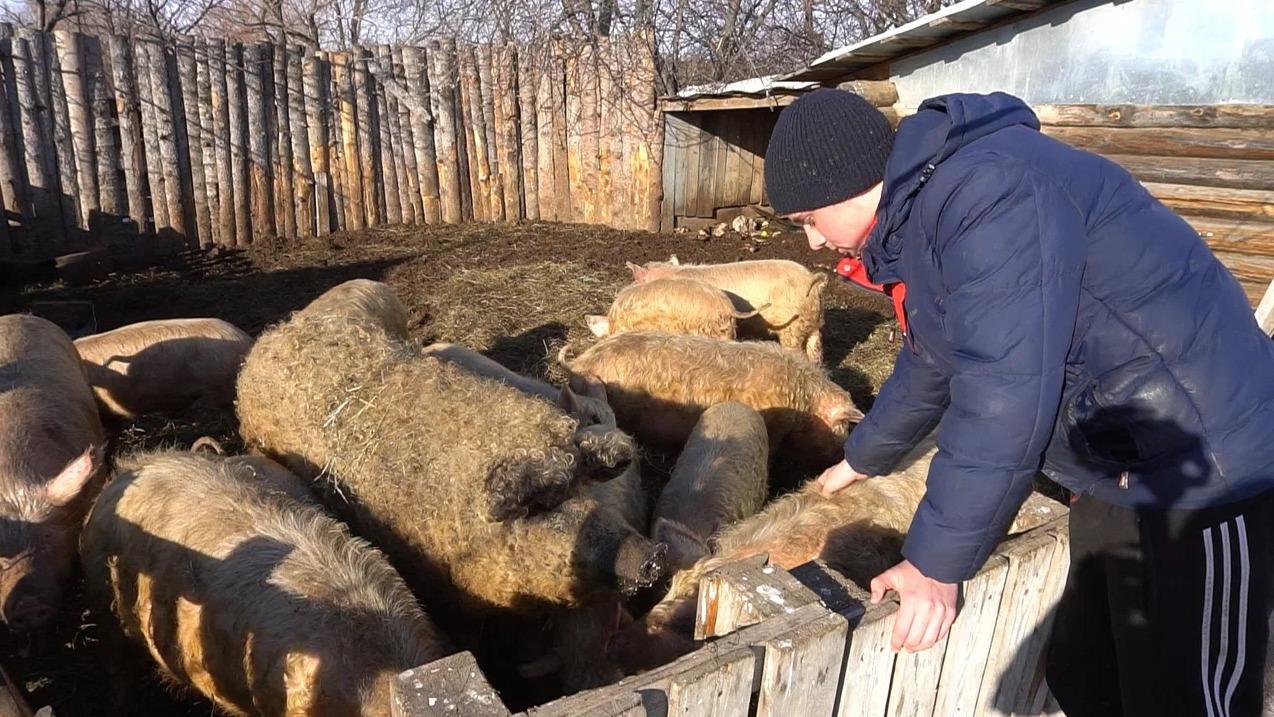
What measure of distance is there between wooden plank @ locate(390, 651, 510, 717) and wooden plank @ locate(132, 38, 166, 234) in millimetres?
11732

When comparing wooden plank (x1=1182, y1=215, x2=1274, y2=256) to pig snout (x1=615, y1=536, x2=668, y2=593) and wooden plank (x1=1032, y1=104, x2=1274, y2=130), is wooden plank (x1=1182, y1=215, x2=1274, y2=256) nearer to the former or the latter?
wooden plank (x1=1032, y1=104, x2=1274, y2=130)

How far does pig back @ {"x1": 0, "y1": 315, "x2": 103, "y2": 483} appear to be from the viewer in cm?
504

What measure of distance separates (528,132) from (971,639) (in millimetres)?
12802

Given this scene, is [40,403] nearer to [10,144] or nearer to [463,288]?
[463,288]

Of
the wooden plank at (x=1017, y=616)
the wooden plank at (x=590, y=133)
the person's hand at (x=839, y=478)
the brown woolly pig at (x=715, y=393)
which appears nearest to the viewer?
the wooden plank at (x=1017, y=616)

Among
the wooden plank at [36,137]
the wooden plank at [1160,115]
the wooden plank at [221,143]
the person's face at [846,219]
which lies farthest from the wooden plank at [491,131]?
the person's face at [846,219]

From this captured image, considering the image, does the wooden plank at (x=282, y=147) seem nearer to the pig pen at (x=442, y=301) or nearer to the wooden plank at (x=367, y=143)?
the pig pen at (x=442, y=301)

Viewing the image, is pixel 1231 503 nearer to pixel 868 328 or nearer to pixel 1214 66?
pixel 1214 66

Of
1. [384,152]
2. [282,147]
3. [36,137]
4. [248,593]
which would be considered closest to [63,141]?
[36,137]

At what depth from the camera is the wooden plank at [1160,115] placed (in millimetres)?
6191

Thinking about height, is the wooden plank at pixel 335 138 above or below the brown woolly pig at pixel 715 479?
above

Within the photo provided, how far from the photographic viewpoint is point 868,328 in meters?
9.38

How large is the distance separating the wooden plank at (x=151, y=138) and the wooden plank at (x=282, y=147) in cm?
149

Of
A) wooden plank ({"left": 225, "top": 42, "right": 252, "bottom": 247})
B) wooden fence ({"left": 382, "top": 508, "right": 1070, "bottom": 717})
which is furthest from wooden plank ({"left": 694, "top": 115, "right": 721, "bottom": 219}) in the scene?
wooden fence ({"left": 382, "top": 508, "right": 1070, "bottom": 717})
